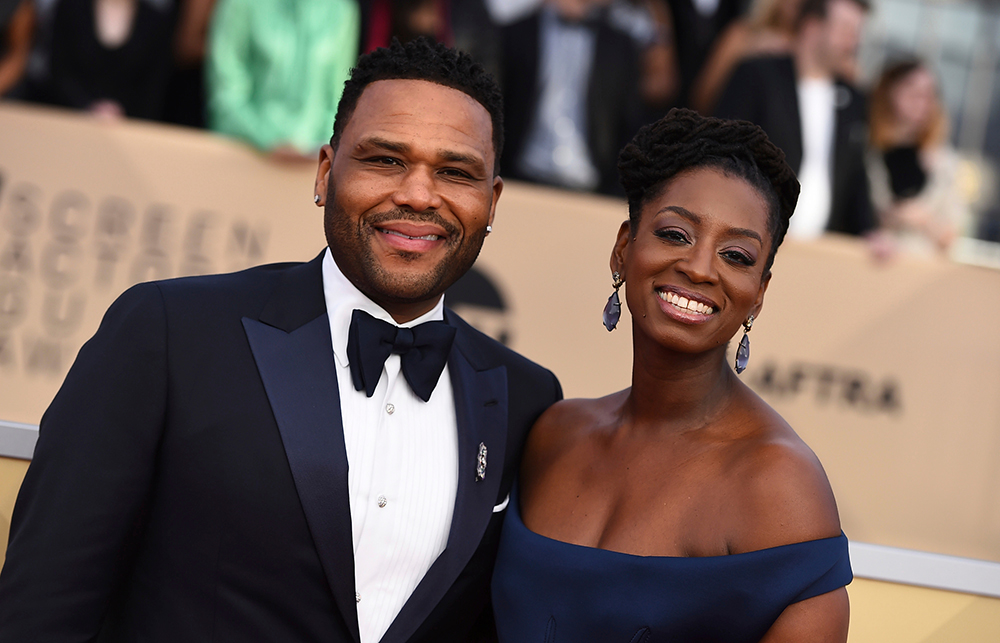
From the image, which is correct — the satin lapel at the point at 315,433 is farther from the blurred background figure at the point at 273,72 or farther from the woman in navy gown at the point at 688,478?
the blurred background figure at the point at 273,72

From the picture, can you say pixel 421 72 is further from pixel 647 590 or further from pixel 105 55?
pixel 105 55

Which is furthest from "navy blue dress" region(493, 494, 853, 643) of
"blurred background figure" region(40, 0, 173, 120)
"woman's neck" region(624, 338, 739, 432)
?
"blurred background figure" region(40, 0, 173, 120)

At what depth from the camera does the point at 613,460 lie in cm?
243

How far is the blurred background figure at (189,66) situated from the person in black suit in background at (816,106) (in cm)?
248

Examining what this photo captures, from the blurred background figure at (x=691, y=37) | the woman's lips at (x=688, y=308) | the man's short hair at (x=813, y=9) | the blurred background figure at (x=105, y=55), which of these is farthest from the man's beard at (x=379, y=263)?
the blurred background figure at (x=691, y=37)

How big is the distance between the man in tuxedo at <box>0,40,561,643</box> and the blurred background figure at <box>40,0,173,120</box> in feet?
8.04

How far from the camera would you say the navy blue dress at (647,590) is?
79.4 inches

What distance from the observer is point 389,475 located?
2158 mm

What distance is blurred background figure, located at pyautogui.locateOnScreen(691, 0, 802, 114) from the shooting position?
490 cm

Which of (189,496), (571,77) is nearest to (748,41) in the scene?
(571,77)

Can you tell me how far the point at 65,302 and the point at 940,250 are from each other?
13.4 feet

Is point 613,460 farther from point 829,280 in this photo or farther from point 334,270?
point 829,280

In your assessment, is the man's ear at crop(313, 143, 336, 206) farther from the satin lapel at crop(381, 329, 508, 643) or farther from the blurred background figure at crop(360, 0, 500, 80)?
the blurred background figure at crop(360, 0, 500, 80)

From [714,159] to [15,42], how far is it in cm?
350
